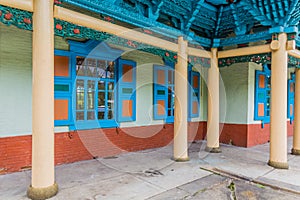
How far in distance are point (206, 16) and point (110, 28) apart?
104 inches

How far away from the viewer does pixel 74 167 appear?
431 cm

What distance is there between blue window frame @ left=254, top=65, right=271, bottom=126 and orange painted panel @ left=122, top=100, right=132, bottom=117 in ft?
12.5

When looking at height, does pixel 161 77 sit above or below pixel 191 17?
below

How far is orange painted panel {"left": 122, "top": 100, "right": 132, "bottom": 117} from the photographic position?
5430 millimetres

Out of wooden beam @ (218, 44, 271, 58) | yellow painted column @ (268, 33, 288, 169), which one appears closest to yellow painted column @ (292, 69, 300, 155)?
yellow painted column @ (268, 33, 288, 169)

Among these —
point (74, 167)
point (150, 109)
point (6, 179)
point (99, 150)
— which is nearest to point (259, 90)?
point (150, 109)

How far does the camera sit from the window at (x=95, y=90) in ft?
15.6

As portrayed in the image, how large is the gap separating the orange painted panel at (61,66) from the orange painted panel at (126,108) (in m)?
1.57

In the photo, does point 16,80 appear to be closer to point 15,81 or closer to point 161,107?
point 15,81

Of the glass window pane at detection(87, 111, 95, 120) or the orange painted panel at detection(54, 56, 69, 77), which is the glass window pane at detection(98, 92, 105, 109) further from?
the orange painted panel at detection(54, 56, 69, 77)

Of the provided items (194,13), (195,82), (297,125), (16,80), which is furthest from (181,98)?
(297,125)

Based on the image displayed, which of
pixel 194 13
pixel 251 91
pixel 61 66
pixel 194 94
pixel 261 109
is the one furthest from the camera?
pixel 194 94

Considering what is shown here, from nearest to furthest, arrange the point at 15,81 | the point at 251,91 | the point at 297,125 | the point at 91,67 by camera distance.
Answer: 1. the point at 15,81
2. the point at 91,67
3. the point at 297,125
4. the point at 251,91

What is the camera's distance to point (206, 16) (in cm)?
511
